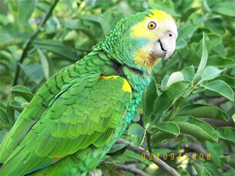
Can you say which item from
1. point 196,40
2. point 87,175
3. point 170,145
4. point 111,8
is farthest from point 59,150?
point 111,8

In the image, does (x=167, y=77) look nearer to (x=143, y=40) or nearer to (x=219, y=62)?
(x=143, y=40)

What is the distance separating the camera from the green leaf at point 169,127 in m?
1.71

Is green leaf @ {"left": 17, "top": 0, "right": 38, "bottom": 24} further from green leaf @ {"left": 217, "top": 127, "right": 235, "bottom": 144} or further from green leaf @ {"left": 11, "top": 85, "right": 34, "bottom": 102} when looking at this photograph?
green leaf @ {"left": 217, "top": 127, "right": 235, "bottom": 144}

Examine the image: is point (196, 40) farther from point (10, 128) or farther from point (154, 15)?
point (10, 128)

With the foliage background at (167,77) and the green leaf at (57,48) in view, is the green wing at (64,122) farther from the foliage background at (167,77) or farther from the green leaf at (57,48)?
the green leaf at (57,48)

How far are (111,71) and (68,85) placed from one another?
148 millimetres

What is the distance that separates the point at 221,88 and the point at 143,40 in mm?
293

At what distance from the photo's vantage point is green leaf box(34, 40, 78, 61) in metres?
2.35

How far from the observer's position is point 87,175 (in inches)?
74.7

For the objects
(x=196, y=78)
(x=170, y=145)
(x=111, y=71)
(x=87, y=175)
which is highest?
(x=111, y=71)

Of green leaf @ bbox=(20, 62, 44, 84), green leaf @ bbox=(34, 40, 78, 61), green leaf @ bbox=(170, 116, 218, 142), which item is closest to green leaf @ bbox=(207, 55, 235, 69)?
green leaf @ bbox=(170, 116, 218, 142)

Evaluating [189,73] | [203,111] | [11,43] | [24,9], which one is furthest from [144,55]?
[11,43]

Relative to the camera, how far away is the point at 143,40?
1881mm

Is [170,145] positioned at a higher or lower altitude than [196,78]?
lower
